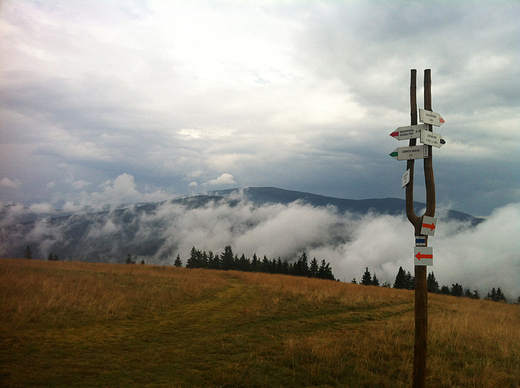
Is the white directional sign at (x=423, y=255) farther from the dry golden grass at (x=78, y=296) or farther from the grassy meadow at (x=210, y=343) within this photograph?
the dry golden grass at (x=78, y=296)

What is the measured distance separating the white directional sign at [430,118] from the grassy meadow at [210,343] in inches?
263

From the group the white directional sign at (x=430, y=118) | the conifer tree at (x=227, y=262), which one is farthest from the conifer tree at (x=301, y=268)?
the white directional sign at (x=430, y=118)

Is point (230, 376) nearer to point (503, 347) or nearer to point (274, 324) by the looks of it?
point (274, 324)

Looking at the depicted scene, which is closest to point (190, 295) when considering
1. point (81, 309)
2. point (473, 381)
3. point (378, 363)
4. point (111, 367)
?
point (81, 309)

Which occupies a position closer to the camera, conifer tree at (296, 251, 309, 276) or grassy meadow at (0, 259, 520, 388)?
grassy meadow at (0, 259, 520, 388)

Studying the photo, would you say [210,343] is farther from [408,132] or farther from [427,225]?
[408,132]

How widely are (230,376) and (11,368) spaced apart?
5.33 m

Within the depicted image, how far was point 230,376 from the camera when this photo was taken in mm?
7414

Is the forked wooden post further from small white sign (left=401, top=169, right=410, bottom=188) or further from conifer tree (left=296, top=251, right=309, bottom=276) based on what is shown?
conifer tree (left=296, top=251, right=309, bottom=276)

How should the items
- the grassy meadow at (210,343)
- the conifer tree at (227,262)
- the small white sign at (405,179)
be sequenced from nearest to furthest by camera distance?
1. the small white sign at (405,179)
2. the grassy meadow at (210,343)
3. the conifer tree at (227,262)

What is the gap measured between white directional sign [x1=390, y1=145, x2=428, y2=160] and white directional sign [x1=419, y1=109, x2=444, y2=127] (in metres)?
0.63

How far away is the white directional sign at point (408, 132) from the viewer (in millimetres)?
7109

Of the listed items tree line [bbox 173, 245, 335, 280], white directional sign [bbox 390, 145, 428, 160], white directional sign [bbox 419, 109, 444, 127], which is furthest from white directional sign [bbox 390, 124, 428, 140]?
tree line [bbox 173, 245, 335, 280]

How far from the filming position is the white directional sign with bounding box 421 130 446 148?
6.93m
